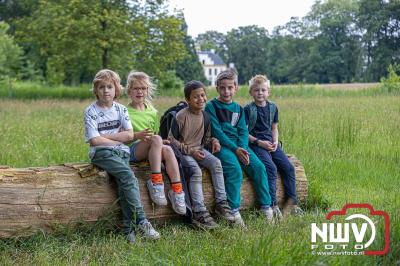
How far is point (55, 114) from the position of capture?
16016 millimetres

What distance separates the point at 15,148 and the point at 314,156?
485cm

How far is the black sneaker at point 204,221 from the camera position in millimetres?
5188

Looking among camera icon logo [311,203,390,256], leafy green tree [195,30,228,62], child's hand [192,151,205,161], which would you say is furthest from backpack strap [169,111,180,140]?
leafy green tree [195,30,228,62]

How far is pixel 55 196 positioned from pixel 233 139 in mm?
2064

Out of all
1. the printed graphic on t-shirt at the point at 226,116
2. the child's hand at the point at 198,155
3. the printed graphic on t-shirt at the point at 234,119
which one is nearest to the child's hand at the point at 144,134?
the child's hand at the point at 198,155

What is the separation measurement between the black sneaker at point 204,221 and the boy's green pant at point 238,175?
360 mm

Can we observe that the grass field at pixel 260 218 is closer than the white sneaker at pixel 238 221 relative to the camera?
Yes

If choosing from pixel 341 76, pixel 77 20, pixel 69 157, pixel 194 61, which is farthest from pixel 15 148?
pixel 341 76

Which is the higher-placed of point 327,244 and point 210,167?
point 210,167

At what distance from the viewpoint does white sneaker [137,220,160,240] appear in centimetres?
480

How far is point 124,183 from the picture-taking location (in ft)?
16.3

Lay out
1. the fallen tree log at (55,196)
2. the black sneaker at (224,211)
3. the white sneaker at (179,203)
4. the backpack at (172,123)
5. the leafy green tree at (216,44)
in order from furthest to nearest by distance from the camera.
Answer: the leafy green tree at (216,44) < the backpack at (172,123) < the black sneaker at (224,211) < the white sneaker at (179,203) < the fallen tree log at (55,196)

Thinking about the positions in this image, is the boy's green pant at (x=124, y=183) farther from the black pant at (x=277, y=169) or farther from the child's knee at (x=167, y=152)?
the black pant at (x=277, y=169)

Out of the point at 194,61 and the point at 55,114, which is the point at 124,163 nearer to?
the point at 55,114
